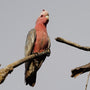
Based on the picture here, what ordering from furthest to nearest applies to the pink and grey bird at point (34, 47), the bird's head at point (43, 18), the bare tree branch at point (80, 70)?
the bird's head at point (43, 18), the pink and grey bird at point (34, 47), the bare tree branch at point (80, 70)

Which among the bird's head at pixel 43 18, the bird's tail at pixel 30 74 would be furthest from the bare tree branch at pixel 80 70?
the bird's head at pixel 43 18

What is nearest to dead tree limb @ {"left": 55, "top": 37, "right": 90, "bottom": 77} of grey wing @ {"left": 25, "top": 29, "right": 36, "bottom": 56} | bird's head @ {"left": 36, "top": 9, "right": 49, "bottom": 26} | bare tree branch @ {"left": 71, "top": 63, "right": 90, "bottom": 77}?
bare tree branch @ {"left": 71, "top": 63, "right": 90, "bottom": 77}

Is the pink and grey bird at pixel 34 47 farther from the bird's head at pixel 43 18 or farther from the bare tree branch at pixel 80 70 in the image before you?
the bare tree branch at pixel 80 70

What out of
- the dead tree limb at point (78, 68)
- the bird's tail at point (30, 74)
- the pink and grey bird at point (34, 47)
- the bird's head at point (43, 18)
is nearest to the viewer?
the dead tree limb at point (78, 68)

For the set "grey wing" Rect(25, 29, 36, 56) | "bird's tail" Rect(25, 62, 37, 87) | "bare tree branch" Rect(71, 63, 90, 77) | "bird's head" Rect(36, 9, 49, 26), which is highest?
"bare tree branch" Rect(71, 63, 90, 77)

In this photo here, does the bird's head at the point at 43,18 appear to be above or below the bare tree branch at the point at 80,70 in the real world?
below

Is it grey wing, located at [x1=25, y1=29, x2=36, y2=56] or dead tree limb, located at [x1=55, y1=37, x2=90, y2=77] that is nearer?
dead tree limb, located at [x1=55, y1=37, x2=90, y2=77]

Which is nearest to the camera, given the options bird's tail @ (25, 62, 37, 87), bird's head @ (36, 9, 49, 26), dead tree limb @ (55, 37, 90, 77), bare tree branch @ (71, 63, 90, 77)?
dead tree limb @ (55, 37, 90, 77)

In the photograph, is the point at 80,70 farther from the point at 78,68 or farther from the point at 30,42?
the point at 30,42

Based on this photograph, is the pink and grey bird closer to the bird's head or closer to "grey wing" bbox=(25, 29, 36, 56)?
"grey wing" bbox=(25, 29, 36, 56)

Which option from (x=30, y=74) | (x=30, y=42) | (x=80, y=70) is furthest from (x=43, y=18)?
(x=80, y=70)

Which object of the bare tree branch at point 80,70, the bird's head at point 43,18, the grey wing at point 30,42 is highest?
the bare tree branch at point 80,70

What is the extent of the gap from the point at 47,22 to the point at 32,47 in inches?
45.3

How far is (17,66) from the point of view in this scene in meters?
4.66
